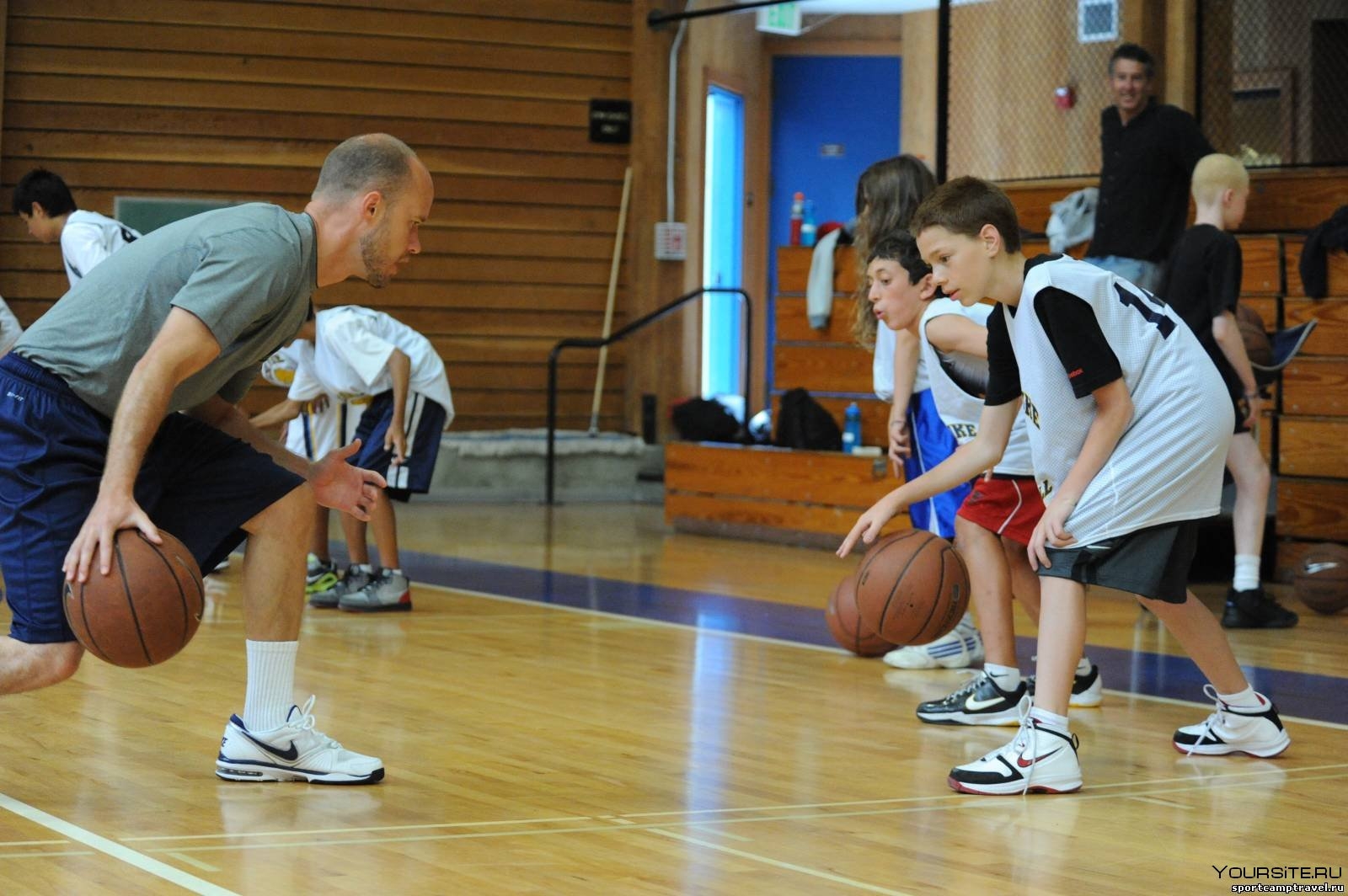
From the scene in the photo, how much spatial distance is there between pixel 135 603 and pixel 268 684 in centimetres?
55

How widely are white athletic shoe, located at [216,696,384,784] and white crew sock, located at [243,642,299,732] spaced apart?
0.02m

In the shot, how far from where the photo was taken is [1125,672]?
499 centimetres

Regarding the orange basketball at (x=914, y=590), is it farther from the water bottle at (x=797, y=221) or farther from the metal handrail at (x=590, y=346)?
the metal handrail at (x=590, y=346)

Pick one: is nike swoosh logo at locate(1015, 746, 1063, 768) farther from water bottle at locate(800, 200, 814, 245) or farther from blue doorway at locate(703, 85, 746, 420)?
blue doorway at locate(703, 85, 746, 420)

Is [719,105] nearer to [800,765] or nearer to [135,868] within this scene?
[800,765]

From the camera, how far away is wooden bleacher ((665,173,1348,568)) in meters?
7.02

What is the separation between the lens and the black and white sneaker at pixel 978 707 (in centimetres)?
414

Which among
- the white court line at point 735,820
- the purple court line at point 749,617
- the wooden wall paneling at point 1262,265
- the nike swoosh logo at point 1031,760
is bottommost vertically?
the purple court line at point 749,617

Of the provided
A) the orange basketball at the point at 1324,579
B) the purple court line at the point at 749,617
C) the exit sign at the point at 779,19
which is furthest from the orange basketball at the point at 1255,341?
the exit sign at the point at 779,19

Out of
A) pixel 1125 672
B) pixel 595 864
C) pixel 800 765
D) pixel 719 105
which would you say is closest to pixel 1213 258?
pixel 1125 672

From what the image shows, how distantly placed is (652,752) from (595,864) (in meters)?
0.96

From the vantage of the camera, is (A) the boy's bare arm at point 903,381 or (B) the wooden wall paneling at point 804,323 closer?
(A) the boy's bare arm at point 903,381

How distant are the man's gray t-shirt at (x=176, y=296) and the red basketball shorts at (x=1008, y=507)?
1.86 m

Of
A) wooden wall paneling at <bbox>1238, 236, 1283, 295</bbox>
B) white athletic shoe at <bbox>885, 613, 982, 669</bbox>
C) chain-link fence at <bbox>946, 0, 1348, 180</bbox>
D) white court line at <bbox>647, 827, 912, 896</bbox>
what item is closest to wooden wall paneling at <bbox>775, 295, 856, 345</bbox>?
chain-link fence at <bbox>946, 0, 1348, 180</bbox>
